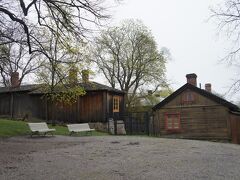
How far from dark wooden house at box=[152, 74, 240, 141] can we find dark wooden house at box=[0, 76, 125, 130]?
4740 mm

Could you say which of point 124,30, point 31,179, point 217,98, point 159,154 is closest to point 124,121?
point 217,98

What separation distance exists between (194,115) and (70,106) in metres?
12.1

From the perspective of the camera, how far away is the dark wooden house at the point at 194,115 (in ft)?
99.0

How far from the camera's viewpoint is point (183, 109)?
105 feet

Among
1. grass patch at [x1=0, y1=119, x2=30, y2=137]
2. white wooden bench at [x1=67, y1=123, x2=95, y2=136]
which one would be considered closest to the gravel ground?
grass patch at [x1=0, y1=119, x2=30, y2=137]

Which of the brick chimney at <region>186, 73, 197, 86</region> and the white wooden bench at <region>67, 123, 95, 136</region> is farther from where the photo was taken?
the brick chimney at <region>186, 73, 197, 86</region>

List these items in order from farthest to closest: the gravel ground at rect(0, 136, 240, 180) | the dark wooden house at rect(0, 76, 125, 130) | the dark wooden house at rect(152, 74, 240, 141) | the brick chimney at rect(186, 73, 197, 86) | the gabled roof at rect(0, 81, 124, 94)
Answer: the brick chimney at rect(186, 73, 197, 86), the dark wooden house at rect(0, 76, 125, 130), the gabled roof at rect(0, 81, 124, 94), the dark wooden house at rect(152, 74, 240, 141), the gravel ground at rect(0, 136, 240, 180)

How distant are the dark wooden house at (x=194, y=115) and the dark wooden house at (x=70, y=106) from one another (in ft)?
15.6

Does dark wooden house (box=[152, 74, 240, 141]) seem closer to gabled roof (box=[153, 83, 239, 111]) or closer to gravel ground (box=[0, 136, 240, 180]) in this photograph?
gabled roof (box=[153, 83, 239, 111])

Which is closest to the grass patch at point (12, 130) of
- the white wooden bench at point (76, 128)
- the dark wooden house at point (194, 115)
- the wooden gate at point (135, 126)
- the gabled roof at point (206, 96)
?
the white wooden bench at point (76, 128)

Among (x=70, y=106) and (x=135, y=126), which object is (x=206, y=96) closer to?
(x=135, y=126)

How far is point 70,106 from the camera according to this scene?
34.0 meters

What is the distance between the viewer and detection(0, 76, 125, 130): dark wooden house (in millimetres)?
33125

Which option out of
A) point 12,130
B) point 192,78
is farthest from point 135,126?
point 12,130
